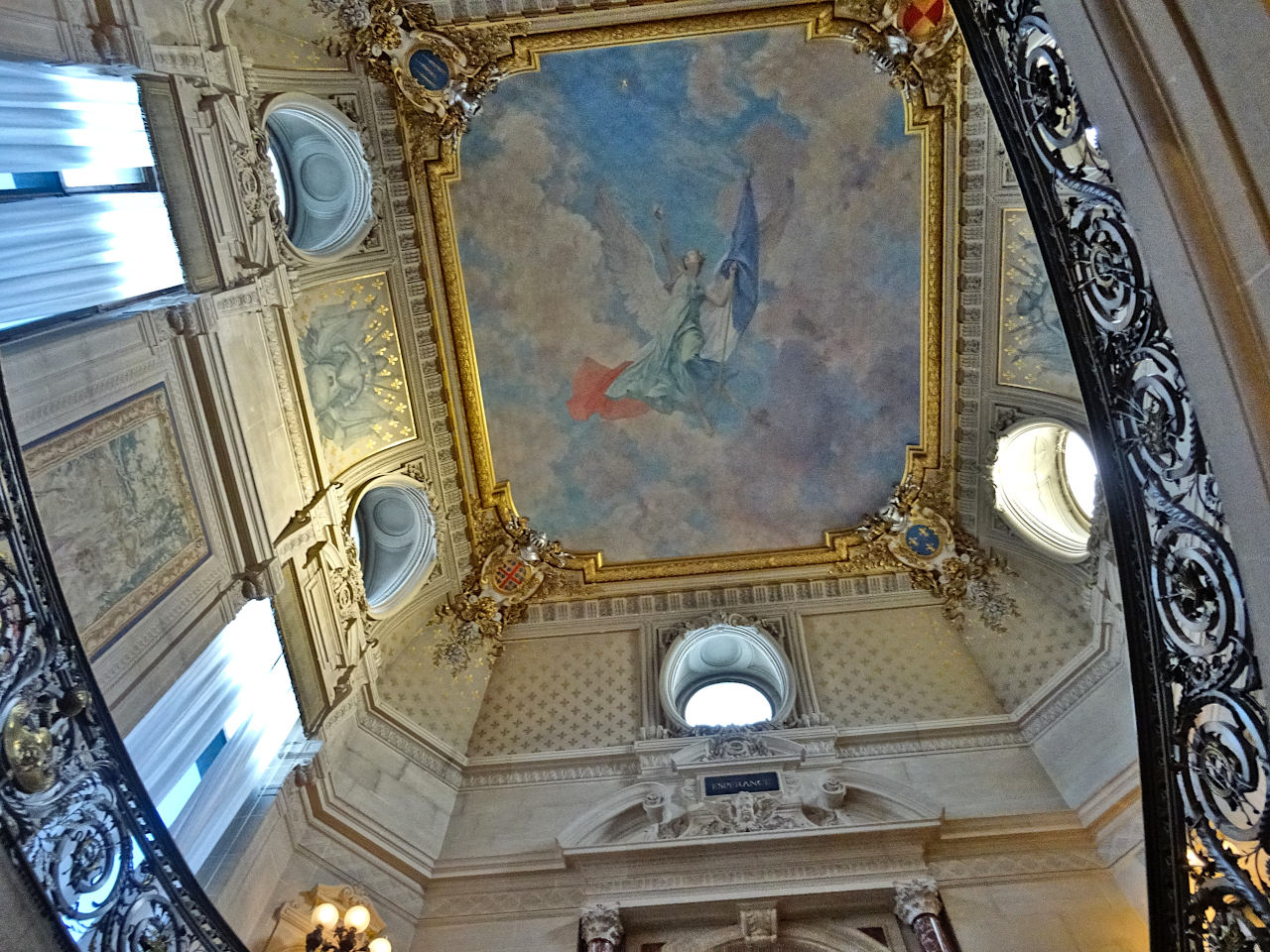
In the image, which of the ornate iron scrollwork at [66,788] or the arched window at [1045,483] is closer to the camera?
the ornate iron scrollwork at [66,788]

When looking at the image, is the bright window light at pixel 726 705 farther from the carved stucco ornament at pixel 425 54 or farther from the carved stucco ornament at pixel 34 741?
the carved stucco ornament at pixel 425 54

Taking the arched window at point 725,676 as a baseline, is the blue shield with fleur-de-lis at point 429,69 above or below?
above

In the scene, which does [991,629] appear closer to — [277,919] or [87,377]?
[277,919]

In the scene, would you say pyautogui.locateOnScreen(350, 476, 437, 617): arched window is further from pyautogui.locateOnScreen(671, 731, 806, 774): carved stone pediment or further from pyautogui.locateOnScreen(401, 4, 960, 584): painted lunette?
pyautogui.locateOnScreen(671, 731, 806, 774): carved stone pediment

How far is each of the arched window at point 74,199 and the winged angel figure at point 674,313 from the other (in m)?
6.30

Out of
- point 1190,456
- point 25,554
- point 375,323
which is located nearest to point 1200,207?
point 1190,456

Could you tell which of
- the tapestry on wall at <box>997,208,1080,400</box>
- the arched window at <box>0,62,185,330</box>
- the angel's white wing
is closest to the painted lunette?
the tapestry on wall at <box>997,208,1080,400</box>

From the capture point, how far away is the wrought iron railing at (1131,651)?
3.70m

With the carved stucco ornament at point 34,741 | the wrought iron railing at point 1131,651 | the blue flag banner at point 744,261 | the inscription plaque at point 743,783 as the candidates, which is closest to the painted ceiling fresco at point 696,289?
the blue flag banner at point 744,261

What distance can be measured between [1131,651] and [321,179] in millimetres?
10129

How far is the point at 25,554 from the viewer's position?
15.0 ft

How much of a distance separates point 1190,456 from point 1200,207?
3.43 feet

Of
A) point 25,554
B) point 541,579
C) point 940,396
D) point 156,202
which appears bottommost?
point 25,554

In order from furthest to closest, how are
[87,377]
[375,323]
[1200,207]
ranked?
[375,323]
[87,377]
[1200,207]
